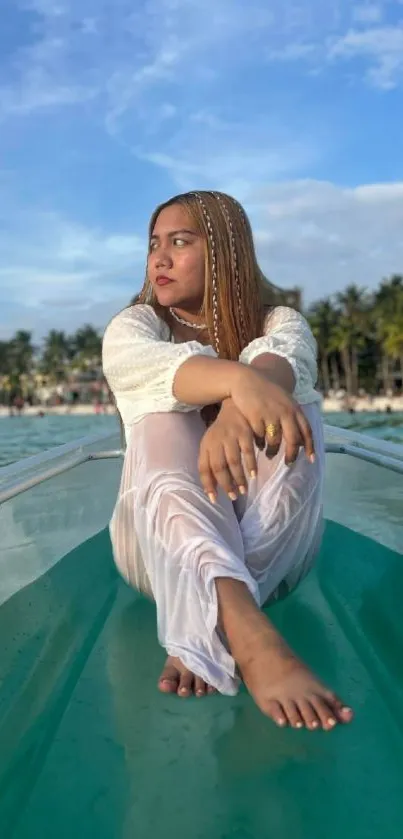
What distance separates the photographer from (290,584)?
57.4 inches

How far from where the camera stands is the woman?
3.46ft

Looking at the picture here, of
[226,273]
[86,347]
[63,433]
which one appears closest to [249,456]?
[226,273]

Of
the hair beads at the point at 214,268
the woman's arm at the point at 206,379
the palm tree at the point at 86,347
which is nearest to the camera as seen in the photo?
the woman's arm at the point at 206,379

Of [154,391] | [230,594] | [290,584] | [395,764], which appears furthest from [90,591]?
[395,764]

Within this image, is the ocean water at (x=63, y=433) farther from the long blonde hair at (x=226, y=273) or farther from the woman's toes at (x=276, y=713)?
the woman's toes at (x=276, y=713)

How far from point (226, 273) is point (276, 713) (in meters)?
0.77

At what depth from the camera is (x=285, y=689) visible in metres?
0.96

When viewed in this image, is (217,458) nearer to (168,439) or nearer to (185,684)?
(168,439)

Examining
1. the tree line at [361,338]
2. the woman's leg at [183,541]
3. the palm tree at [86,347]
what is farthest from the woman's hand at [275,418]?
the palm tree at [86,347]

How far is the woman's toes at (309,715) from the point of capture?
929 millimetres

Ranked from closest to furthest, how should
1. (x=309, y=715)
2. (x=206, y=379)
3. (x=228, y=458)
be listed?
1. (x=309, y=715)
2. (x=228, y=458)
3. (x=206, y=379)

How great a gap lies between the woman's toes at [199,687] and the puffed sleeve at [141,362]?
0.40 meters

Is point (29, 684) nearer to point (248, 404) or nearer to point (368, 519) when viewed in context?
point (248, 404)

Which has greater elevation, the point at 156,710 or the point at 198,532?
the point at 198,532
